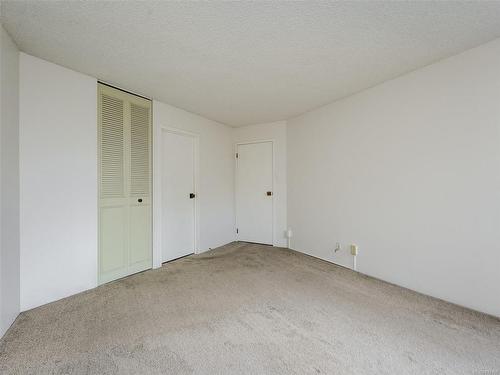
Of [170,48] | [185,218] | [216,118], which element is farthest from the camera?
[216,118]

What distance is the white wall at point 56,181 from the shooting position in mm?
2066

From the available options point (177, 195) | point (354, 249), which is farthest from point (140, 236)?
point (354, 249)

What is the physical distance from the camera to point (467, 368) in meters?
1.40

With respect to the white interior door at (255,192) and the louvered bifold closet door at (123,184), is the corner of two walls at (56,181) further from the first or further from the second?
the white interior door at (255,192)

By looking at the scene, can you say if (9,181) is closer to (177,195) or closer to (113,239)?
(113,239)

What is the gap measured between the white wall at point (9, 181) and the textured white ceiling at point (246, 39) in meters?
0.25

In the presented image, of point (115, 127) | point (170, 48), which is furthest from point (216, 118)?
point (170, 48)

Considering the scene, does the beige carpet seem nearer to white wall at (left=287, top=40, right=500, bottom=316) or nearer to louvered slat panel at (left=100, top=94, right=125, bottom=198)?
white wall at (left=287, top=40, right=500, bottom=316)

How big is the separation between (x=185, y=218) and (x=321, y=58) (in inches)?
112

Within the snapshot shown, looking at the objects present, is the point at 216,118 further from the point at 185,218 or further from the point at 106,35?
the point at 106,35

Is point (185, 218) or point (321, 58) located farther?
point (185, 218)

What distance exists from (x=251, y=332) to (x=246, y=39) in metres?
2.26

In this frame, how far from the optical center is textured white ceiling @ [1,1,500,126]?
5.11 ft

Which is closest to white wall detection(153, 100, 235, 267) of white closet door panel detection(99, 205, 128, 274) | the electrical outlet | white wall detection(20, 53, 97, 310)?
white wall detection(20, 53, 97, 310)
